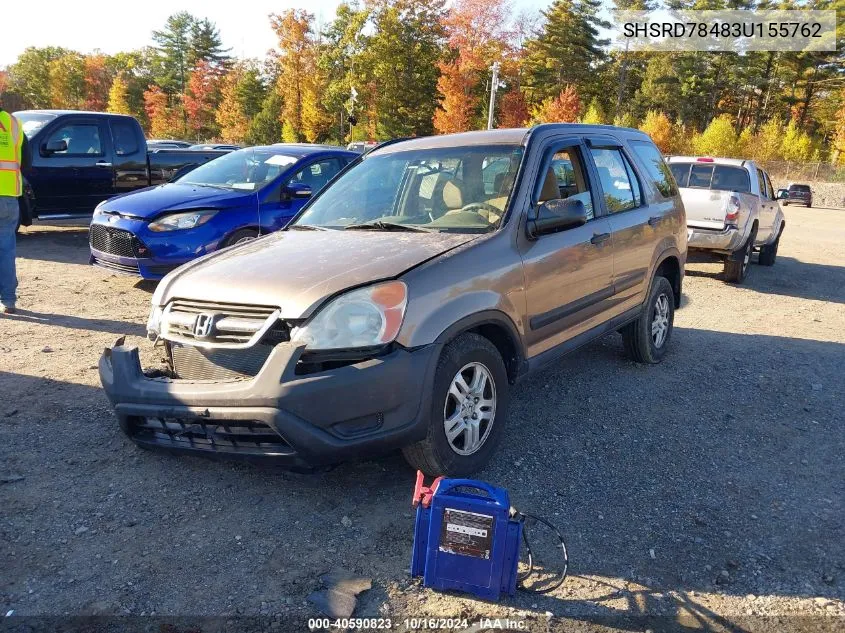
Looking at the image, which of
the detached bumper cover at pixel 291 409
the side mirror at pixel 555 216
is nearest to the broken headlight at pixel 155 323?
the detached bumper cover at pixel 291 409

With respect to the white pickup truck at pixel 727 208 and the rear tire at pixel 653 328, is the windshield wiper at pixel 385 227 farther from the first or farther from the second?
the white pickup truck at pixel 727 208

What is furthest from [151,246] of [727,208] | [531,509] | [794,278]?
[794,278]

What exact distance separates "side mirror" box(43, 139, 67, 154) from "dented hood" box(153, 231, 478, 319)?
7889 mm

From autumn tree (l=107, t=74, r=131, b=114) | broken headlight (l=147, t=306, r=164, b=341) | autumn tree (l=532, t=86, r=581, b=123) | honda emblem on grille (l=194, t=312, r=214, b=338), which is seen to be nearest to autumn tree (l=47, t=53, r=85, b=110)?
autumn tree (l=107, t=74, r=131, b=114)

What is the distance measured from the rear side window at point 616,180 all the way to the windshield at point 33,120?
921cm

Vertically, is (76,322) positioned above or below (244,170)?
below

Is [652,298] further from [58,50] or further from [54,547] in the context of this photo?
[58,50]

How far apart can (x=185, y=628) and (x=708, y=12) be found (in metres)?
59.5

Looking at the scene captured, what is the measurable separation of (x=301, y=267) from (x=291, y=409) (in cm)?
79

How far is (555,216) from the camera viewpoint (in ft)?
12.4

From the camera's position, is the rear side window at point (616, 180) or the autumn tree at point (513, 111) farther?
the autumn tree at point (513, 111)

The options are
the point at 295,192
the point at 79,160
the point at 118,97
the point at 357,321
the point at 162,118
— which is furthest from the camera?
the point at 118,97

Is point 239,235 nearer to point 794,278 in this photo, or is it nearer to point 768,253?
point 794,278

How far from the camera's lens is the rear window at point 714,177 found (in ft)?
35.2
